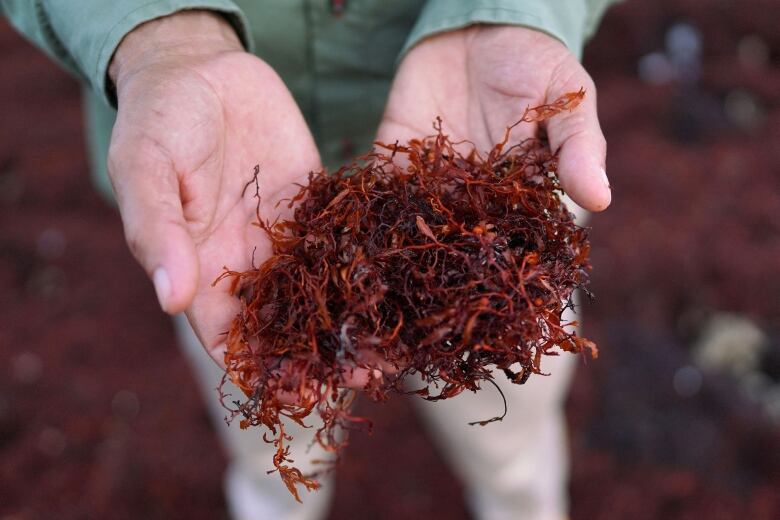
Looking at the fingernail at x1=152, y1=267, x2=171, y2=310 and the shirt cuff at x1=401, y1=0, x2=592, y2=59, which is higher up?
the shirt cuff at x1=401, y1=0, x2=592, y2=59

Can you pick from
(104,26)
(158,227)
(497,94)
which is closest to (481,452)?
(497,94)

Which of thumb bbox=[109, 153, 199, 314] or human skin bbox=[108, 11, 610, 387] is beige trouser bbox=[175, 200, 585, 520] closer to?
human skin bbox=[108, 11, 610, 387]

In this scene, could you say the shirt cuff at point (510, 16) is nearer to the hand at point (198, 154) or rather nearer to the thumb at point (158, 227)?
the hand at point (198, 154)

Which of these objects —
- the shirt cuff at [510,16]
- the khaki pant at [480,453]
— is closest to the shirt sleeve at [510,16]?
the shirt cuff at [510,16]

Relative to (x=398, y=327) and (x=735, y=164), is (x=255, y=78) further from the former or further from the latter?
(x=735, y=164)

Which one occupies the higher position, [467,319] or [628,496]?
[467,319]

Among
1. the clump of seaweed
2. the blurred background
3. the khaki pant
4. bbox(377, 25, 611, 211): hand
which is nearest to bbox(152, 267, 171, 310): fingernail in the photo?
the clump of seaweed

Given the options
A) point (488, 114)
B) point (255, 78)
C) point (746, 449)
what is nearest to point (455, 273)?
point (488, 114)
